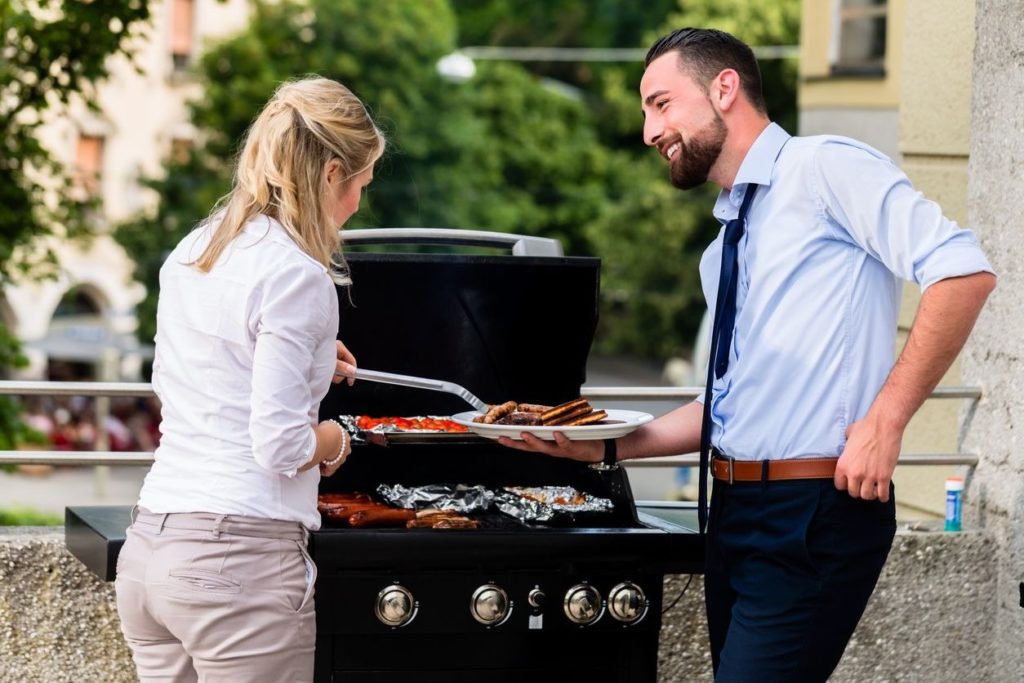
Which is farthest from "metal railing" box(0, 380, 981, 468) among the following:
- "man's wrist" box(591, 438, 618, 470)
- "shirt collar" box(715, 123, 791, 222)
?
"shirt collar" box(715, 123, 791, 222)

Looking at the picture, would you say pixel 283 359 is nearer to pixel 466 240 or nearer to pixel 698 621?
pixel 466 240

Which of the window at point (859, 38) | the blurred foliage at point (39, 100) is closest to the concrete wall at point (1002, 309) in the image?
the blurred foliage at point (39, 100)

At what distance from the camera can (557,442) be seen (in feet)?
9.31

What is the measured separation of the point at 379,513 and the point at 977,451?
175cm

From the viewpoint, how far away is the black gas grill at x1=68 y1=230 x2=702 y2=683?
2820mm

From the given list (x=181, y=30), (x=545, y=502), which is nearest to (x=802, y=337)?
(x=545, y=502)

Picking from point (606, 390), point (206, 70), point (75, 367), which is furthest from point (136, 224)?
point (606, 390)

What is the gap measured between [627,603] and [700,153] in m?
0.95

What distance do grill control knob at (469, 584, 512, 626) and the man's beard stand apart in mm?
894

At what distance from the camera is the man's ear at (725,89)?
8.59 feet

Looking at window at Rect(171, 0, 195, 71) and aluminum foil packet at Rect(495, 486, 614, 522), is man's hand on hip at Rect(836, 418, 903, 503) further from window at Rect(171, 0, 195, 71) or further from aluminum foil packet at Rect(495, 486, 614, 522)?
window at Rect(171, 0, 195, 71)

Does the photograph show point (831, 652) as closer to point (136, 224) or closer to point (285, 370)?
point (285, 370)

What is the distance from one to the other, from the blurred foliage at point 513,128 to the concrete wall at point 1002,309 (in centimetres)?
1717

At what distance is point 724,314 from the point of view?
2650 mm
